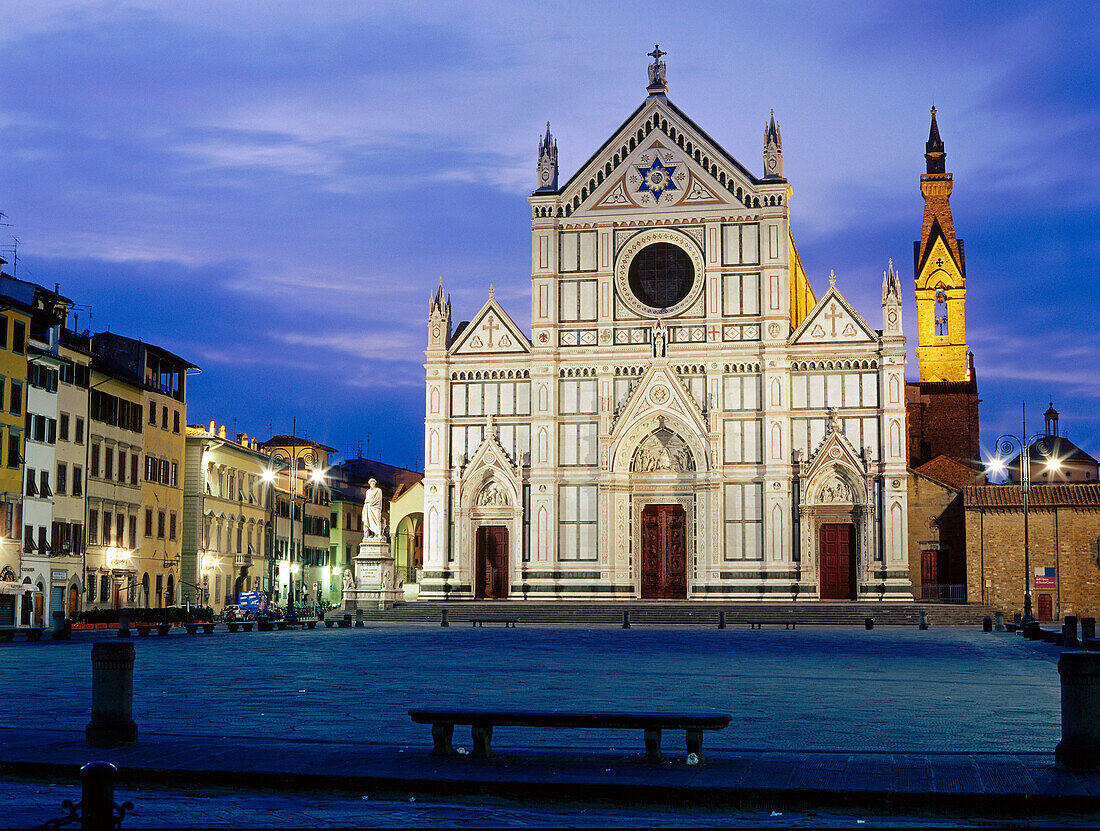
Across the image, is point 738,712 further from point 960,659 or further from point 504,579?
point 504,579

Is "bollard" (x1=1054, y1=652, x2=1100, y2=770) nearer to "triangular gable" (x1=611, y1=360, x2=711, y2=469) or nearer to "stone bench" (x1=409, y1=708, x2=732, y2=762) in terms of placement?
"stone bench" (x1=409, y1=708, x2=732, y2=762)

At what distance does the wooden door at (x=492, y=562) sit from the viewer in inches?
2329

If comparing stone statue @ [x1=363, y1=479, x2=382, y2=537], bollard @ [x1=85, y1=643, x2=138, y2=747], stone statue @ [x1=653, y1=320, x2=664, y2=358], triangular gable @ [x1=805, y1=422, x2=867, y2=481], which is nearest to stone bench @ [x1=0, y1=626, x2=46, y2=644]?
stone statue @ [x1=363, y1=479, x2=382, y2=537]

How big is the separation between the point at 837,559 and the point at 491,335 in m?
17.1

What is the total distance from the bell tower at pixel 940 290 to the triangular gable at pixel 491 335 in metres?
27.5

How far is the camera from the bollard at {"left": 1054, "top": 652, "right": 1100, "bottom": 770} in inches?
430

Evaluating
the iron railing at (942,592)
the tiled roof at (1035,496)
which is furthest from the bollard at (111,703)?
the tiled roof at (1035,496)

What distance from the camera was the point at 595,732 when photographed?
1452 centimetres

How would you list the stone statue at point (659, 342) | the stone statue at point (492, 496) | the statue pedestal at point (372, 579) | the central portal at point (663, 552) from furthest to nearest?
the stone statue at point (492, 496), the central portal at point (663, 552), the stone statue at point (659, 342), the statue pedestal at point (372, 579)

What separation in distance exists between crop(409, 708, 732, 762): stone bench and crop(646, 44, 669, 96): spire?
1979 inches

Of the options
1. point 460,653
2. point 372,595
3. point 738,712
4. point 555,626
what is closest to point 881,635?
point 555,626

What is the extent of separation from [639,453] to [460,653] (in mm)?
30794

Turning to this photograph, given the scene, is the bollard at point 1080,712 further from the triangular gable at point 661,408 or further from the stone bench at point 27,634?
the triangular gable at point 661,408

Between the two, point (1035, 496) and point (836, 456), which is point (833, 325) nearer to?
point (836, 456)
